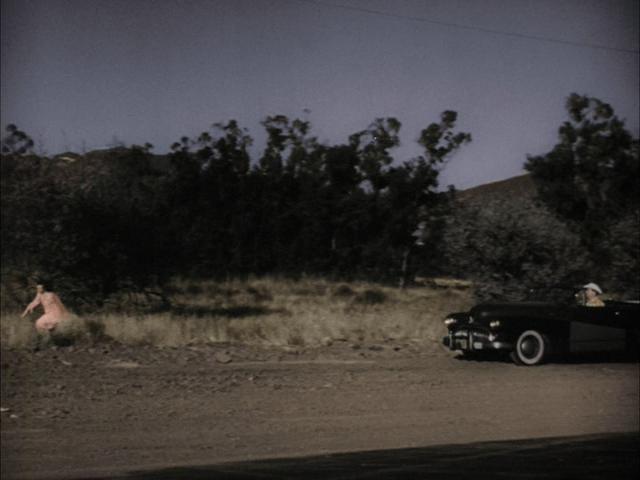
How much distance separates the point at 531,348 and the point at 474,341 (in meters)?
0.92

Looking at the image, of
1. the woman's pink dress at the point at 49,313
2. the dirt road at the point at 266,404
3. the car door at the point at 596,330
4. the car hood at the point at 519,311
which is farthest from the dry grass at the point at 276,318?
the car door at the point at 596,330

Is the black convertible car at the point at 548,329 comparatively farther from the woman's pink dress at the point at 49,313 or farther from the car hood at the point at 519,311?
the woman's pink dress at the point at 49,313

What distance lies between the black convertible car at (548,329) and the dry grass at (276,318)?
4.30 meters

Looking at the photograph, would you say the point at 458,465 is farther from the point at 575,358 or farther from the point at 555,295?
the point at 575,358

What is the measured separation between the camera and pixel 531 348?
16109 millimetres

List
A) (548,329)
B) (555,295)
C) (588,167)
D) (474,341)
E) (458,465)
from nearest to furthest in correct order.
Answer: (458,465)
(548,329)
(474,341)
(555,295)
(588,167)

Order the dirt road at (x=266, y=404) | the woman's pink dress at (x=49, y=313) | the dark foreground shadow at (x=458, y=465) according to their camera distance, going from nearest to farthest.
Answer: the dark foreground shadow at (x=458, y=465), the dirt road at (x=266, y=404), the woman's pink dress at (x=49, y=313)

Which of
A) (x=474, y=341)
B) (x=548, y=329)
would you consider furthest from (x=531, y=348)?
(x=474, y=341)

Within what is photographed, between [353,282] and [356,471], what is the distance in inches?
1310

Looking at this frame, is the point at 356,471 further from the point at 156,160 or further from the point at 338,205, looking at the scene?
the point at 156,160

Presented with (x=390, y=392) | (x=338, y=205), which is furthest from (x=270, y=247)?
(x=390, y=392)

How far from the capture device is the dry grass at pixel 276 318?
18891mm

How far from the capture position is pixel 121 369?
48.8ft

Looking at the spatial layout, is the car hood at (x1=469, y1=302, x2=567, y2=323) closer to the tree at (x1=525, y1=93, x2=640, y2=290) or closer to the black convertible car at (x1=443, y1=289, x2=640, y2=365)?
the black convertible car at (x1=443, y1=289, x2=640, y2=365)
